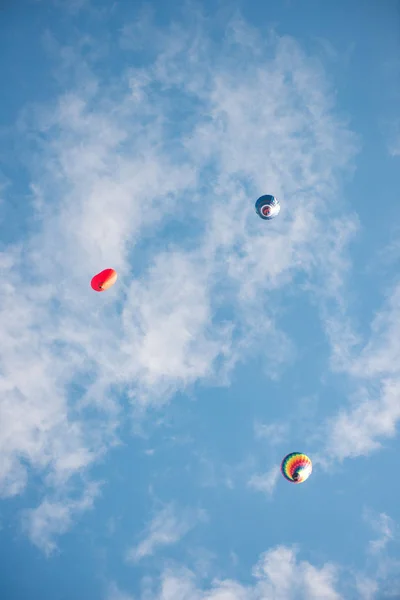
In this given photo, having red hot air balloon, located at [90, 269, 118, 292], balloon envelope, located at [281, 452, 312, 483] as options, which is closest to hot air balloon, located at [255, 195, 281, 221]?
red hot air balloon, located at [90, 269, 118, 292]

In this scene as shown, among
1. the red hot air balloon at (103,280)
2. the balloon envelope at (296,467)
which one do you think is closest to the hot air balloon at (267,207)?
the red hot air balloon at (103,280)

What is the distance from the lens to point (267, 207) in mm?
24484

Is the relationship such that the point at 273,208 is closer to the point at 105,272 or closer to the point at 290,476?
the point at 105,272

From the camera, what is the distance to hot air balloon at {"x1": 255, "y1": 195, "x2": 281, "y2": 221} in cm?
2450

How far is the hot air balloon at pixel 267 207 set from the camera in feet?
80.4

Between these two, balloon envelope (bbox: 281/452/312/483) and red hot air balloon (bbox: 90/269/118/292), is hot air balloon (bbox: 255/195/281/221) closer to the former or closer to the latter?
red hot air balloon (bbox: 90/269/118/292)

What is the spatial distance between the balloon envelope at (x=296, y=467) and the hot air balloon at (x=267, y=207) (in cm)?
1478

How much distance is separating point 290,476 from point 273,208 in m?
16.2

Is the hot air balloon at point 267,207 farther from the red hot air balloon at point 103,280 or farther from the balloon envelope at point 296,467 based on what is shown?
the balloon envelope at point 296,467

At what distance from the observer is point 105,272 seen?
71.5 feet

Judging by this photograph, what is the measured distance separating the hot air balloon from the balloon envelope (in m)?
14.8

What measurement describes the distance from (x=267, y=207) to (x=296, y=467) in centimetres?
1575

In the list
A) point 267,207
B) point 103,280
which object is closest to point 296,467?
point 103,280

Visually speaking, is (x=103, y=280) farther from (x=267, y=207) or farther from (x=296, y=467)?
(x=296, y=467)
